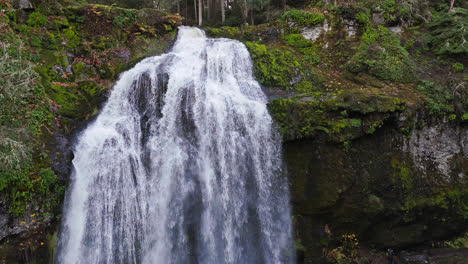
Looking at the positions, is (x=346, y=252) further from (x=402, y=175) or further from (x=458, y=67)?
(x=458, y=67)

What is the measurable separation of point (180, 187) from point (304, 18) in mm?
11554

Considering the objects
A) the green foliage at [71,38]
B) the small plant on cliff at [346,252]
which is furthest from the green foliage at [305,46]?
the green foliage at [71,38]

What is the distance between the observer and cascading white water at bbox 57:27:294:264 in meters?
7.27

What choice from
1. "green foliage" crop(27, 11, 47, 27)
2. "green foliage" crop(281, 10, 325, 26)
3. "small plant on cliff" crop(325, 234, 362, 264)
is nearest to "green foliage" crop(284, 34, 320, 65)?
"green foliage" crop(281, 10, 325, 26)

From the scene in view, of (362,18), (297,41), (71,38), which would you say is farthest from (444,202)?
(71,38)

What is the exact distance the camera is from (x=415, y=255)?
337 inches

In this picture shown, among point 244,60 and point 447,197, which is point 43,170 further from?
point 447,197

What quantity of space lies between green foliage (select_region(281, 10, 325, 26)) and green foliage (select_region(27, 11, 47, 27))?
11.8 meters

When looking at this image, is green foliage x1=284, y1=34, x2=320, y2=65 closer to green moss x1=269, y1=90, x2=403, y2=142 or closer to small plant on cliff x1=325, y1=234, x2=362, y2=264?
green moss x1=269, y1=90, x2=403, y2=142

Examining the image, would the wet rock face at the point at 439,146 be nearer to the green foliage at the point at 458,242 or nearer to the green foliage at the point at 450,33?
the green foliage at the point at 458,242

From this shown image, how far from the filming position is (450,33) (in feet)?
37.4

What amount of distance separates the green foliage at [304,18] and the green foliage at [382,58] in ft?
8.42

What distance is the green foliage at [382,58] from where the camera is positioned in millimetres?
10773

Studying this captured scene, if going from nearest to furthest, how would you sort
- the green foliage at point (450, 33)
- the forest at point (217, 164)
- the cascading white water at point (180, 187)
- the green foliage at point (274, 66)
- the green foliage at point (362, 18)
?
the forest at point (217, 164) → the cascading white water at point (180, 187) → the green foliage at point (274, 66) → the green foliage at point (450, 33) → the green foliage at point (362, 18)
